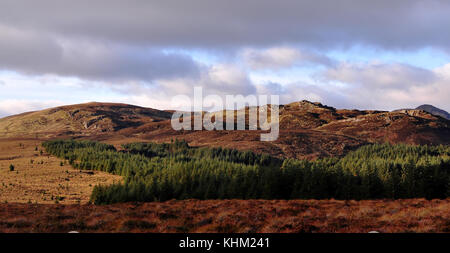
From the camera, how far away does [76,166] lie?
12512 centimetres

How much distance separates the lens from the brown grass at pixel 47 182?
246 ft

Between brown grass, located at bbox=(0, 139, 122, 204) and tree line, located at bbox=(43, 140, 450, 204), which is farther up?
tree line, located at bbox=(43, 140, 450, 204)

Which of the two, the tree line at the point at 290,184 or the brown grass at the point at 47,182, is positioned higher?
the tree line at the point at 290,184

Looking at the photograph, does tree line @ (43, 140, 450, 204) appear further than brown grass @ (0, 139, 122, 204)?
No

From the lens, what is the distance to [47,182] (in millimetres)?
96688

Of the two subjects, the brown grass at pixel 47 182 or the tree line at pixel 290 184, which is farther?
the brown grass at pixel 47 182

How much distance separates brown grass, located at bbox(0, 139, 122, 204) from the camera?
2946 inches

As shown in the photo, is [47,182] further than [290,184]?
Yes

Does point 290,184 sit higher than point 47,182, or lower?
higher
